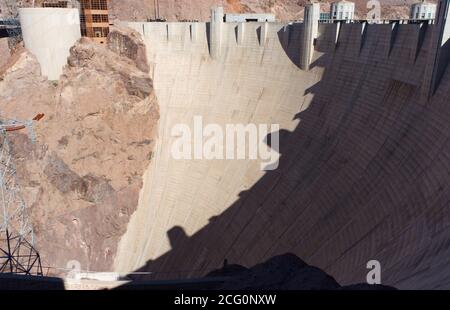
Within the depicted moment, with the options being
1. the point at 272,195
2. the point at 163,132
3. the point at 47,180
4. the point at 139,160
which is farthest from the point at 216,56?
the point at 47,180

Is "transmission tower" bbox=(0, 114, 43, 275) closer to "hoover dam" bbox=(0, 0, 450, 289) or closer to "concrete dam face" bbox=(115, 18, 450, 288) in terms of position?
"hoover dam" bbox=(0, 0, 450, 289)

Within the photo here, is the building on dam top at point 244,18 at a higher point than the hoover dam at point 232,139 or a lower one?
higher

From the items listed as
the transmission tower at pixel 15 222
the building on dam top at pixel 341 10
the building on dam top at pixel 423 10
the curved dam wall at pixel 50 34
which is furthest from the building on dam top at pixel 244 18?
the transmission tower at pixel 15 222

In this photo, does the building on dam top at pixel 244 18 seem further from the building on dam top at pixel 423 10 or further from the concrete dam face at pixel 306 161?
the building on dam top at pixel 423 10

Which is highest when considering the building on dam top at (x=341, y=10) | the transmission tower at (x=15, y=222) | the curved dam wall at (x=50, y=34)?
the building on dam top at (x=341, y=10)

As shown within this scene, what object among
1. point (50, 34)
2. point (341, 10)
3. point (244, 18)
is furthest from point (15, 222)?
point (341, 10)

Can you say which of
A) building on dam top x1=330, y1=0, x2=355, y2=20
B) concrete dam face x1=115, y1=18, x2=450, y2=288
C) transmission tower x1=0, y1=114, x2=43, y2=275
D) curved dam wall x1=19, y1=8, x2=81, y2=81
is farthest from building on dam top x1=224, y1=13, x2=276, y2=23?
transmission tower x1=0, y1=114, x2=43, y2=275
